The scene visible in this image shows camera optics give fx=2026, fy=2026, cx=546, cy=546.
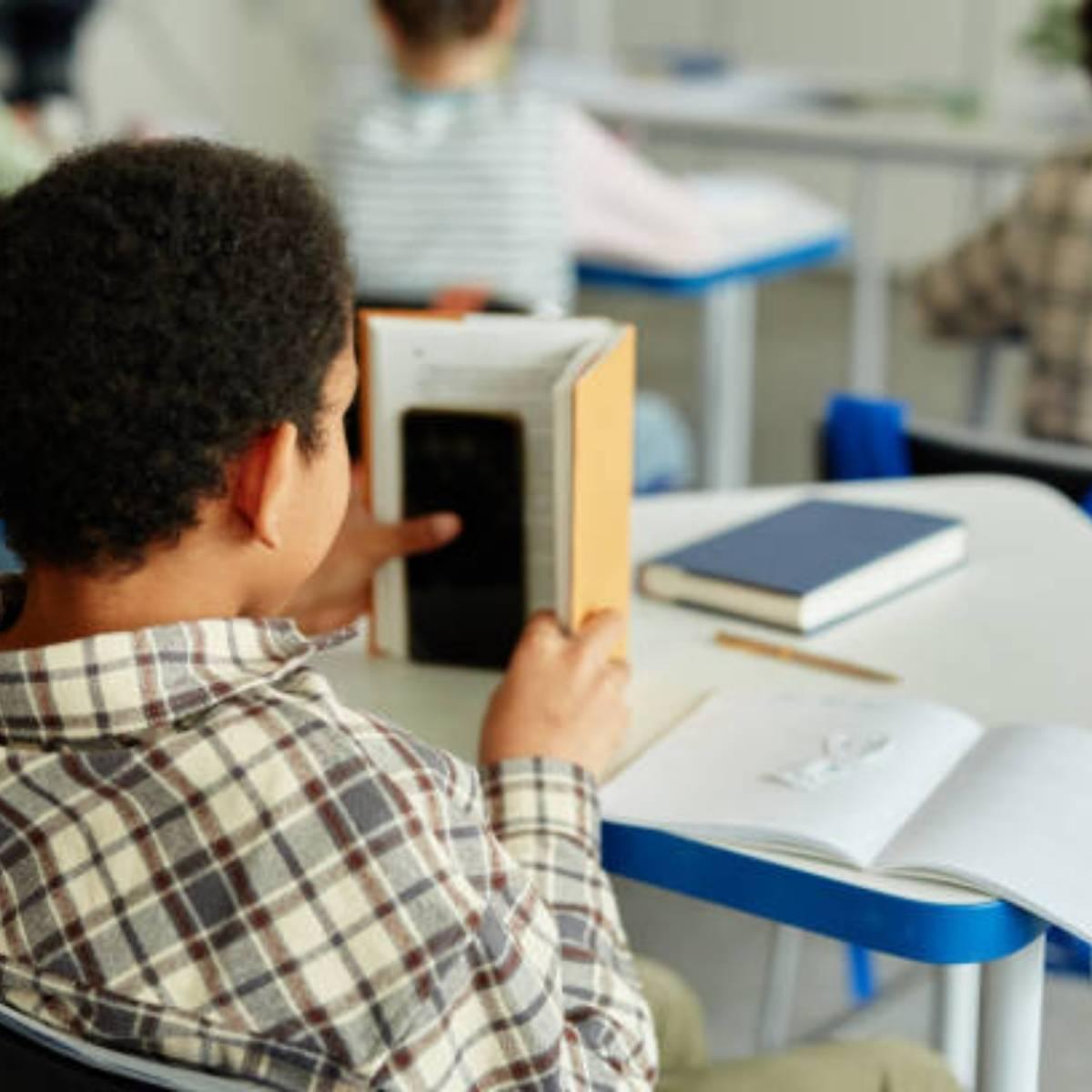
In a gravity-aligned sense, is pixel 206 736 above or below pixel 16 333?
below

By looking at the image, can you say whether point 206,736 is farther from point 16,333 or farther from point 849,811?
point 849,811

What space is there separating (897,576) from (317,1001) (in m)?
0.83

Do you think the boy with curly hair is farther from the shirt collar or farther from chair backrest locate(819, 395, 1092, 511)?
chair backrest locate(819, 395, 1092, 511)

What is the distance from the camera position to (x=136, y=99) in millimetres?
6746

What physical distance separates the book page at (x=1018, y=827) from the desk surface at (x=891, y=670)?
2 centimetres

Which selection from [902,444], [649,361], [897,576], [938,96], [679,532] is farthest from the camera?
[649,361]

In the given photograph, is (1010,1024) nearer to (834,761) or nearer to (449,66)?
(834,761)

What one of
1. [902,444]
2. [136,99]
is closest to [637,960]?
[902,444]

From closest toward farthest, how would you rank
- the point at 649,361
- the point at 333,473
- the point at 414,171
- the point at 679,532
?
the point at 333,473 < the point at 679,532 < the point at 414,171 < the point at 649,361

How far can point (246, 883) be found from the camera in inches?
35.3

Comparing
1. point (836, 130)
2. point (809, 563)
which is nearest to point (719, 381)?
point (836, 130)

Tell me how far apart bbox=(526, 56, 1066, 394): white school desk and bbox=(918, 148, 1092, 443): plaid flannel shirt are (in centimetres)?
82

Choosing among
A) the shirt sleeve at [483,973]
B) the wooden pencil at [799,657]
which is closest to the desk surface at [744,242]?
the wooden pencil at [799,657]

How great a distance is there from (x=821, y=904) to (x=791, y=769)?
0.14 meters
